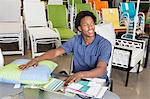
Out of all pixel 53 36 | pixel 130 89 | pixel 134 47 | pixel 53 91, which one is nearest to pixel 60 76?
pixel 53 91

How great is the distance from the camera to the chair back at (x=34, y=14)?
4691mm

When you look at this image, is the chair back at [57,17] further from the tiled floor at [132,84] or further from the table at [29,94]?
the table at [29,94]

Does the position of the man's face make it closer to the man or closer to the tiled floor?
the man

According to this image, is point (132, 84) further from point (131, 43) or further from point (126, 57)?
point (131, 43)

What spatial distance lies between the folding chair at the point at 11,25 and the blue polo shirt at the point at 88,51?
2311 millimetres

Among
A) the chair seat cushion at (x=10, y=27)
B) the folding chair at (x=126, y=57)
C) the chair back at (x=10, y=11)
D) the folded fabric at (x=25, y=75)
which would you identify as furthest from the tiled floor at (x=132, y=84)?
the folded fabric at (x=25, y=75)

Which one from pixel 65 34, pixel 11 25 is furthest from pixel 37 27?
pixel 65 34

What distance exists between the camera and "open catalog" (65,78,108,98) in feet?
4.90

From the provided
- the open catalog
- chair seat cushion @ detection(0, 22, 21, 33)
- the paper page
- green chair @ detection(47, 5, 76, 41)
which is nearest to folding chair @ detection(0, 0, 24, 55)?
chair seat cushion @ detection(0, 22, 21, 33)

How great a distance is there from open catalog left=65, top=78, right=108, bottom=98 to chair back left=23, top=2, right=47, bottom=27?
10.6 feet

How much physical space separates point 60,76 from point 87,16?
1.90 ft

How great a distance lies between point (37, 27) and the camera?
4.68m

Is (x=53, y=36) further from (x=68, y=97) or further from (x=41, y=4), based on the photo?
(x=68, y=97)

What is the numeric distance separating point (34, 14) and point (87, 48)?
112 inches
